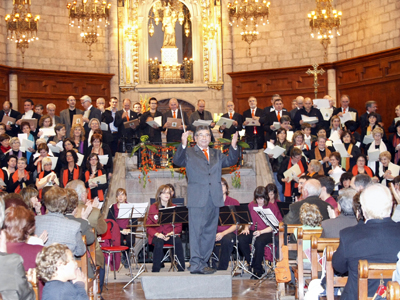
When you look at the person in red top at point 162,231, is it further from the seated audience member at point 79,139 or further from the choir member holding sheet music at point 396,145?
the choir member holding sheet music at point 396,145

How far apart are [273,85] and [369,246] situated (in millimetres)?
11504

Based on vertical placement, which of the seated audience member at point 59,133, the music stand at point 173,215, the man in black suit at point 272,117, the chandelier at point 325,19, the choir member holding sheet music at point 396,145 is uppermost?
the chandelier at point 325,19

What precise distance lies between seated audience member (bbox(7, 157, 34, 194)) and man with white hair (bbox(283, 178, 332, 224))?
458cm

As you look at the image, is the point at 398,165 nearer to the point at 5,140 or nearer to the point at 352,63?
the point at 352,63

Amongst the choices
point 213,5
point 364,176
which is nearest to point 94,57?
point 213,5

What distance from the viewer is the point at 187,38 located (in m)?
15.2

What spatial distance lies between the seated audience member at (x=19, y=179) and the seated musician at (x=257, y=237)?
11.9ft

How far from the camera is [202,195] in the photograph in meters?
5.37

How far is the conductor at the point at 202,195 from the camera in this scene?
5.39 metres

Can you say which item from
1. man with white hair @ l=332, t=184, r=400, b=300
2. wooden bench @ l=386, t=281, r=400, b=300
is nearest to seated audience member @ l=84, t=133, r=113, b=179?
man with white hair @ l=332, t=184, r=400, b=300

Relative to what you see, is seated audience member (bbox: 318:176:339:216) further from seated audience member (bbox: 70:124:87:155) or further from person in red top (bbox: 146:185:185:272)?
seated audience member (bbox: 70:124:87:155)

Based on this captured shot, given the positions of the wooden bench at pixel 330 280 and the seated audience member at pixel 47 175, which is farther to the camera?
the seated audience member at pixel 47 175

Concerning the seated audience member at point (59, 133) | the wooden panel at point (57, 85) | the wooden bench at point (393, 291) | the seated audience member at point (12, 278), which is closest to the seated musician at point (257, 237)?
the seated audience member at point (59, 133)

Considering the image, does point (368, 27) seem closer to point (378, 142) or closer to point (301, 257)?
point (378, 142)
